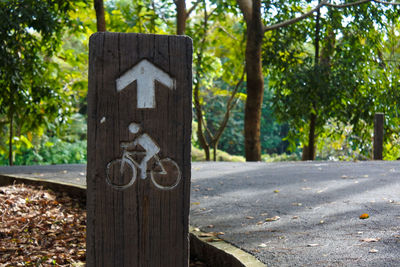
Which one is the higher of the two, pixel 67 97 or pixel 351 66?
pixel 351 66

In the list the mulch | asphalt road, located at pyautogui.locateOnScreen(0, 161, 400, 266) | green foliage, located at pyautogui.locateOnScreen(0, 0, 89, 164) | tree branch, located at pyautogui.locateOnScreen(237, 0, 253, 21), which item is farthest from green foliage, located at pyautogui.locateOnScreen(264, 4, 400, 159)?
the mulch

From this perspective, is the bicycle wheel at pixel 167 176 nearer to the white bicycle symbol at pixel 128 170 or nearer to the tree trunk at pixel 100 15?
the white bicycle symbol at pixel 128 170

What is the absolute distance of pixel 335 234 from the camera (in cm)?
422

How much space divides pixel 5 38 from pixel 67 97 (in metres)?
2.38

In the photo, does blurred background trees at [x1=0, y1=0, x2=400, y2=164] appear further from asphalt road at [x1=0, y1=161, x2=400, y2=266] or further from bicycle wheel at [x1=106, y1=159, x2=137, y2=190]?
bicycle wheel at [x1=106, y1=159, x2=137, y2=190]

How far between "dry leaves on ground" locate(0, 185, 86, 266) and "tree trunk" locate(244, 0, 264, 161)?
6635 mm

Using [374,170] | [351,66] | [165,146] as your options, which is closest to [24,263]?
[165,146]

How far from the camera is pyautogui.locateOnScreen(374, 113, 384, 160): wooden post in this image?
11922 millimetres

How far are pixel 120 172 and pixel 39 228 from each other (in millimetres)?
2877

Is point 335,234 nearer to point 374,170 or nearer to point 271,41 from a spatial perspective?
point 374,170

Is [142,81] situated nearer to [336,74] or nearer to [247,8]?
[247,8]

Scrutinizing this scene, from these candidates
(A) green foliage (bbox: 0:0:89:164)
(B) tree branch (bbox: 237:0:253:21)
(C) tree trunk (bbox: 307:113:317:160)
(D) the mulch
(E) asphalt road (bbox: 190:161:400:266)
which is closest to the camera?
(E) asphalt road (bbox: 190:161:400:266)

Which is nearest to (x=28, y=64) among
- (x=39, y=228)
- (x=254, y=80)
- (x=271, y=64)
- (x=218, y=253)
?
(x=254, y=80)

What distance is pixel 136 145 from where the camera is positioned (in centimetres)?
272
